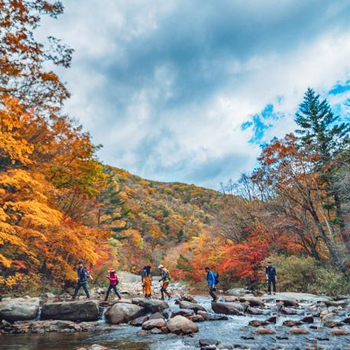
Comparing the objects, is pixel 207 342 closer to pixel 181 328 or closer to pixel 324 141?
pixel 181 328

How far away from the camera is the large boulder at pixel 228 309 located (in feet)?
39.1

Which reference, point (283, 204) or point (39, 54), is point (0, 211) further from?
point (283, 204)

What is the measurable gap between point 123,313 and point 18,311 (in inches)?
147

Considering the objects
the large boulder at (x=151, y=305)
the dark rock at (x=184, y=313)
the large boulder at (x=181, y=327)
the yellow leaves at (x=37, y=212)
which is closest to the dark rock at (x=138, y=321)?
the dark rock at (x=184, y=313)

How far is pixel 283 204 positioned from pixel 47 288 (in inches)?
658

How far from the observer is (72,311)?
1097cm

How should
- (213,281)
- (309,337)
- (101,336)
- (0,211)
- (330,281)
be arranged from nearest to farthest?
(309,337) → (101,336) → (0,211) → (213,281) → (330,281)

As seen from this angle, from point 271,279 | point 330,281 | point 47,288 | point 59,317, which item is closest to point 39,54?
point 59,317

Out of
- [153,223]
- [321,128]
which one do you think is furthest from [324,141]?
[153,223]

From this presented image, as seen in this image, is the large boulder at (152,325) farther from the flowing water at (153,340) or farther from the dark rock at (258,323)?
the dark rock at (258,323)

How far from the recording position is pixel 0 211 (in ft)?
33.6

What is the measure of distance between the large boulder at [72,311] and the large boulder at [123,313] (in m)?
0.57

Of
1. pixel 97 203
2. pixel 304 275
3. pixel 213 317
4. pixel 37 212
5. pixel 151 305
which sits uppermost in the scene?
→ pixel 97 203

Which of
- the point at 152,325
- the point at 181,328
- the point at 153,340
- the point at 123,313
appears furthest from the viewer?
the point at 123,313
